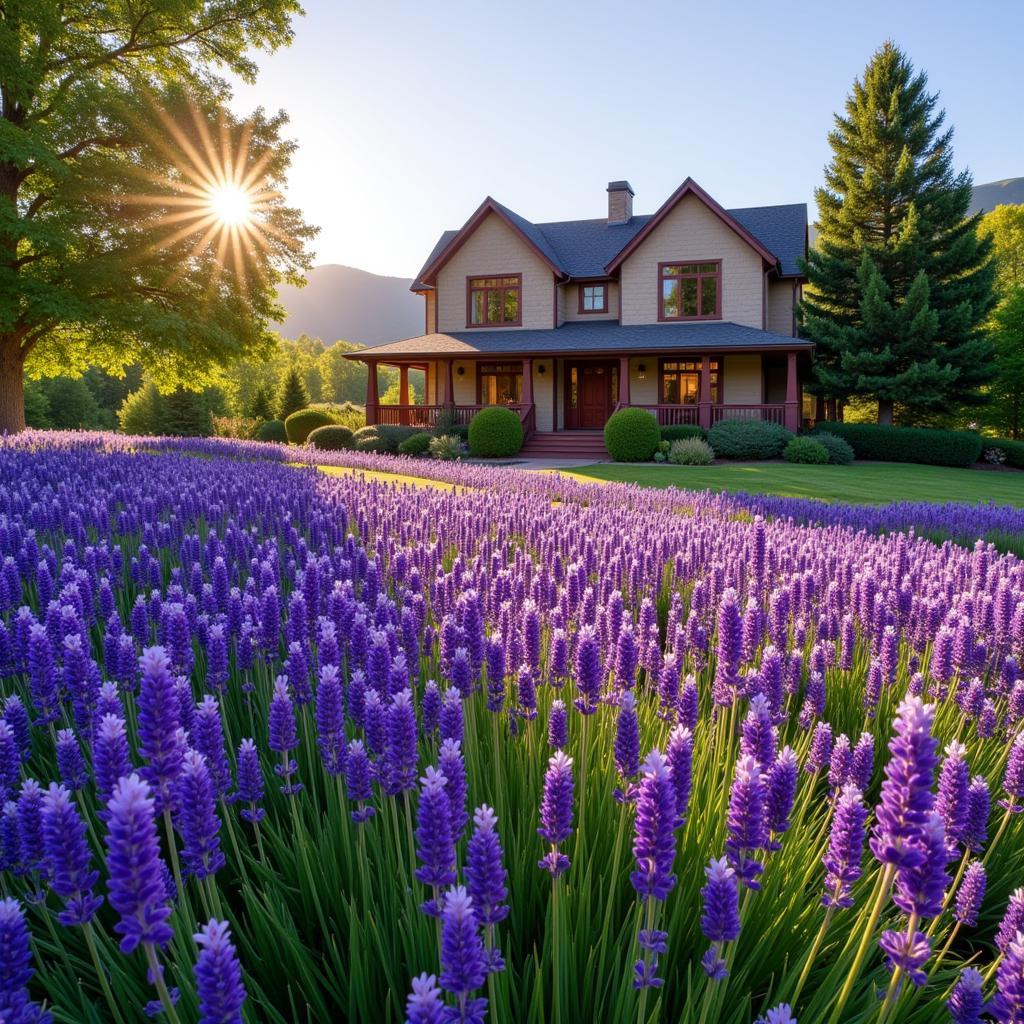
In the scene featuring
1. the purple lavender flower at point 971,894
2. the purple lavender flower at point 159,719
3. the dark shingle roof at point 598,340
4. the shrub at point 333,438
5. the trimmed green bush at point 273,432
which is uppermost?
the dark shingle roof at point 598,340

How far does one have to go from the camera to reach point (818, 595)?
5.01 m

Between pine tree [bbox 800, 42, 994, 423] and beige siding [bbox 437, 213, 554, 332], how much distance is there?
487 inches

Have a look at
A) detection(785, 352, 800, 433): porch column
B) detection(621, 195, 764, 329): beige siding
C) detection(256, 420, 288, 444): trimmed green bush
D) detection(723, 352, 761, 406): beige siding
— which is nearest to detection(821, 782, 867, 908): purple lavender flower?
detection(785, 352, 800, 433): porch column

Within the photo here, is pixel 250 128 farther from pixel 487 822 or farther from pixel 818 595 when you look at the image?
pixel 487 822

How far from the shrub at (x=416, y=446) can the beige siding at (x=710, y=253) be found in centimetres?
1339

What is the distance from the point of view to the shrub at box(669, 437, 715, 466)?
88.1 ft

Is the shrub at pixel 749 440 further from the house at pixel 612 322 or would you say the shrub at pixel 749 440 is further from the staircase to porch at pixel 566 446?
the staircase to porch at pixel 566 446

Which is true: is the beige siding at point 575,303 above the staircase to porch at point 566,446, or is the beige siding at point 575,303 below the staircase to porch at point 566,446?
above

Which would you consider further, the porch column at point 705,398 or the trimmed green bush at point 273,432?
the trimmed green bush at point 273,432

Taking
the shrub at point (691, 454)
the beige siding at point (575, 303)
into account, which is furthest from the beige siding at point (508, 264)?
the shrub at point (691, 454)

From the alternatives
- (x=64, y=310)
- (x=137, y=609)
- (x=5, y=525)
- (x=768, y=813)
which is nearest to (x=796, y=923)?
(x=768, y=813)

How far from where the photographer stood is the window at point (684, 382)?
35.1 metres

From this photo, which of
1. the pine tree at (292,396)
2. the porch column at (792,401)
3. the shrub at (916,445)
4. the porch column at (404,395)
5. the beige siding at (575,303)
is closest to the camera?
the porch column at (792,401)

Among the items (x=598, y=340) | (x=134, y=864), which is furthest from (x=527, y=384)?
(x=134, y=864)
